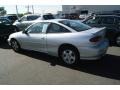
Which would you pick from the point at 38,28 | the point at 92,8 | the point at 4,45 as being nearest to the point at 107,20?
the point at 38,28

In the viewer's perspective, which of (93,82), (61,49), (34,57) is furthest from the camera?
(34,57)

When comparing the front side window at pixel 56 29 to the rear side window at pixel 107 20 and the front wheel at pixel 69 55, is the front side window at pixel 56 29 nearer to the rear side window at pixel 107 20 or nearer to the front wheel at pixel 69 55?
the front wheel at pixel 69 55

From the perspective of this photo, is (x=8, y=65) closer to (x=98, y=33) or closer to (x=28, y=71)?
(x=28, y=71)

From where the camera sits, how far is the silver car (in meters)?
6.04

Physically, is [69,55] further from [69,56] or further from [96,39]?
[96,39]

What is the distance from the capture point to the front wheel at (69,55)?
20.6ft

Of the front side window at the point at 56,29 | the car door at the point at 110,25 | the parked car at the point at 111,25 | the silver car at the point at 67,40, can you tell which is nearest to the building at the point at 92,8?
the parked car at the point at 111,25

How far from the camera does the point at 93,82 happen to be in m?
5.02

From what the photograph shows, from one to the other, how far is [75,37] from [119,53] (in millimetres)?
2510

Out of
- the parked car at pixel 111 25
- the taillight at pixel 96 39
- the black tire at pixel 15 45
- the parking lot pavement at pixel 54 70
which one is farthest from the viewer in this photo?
the parked car at pixel 111 25

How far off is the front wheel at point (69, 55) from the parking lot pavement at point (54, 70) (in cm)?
19

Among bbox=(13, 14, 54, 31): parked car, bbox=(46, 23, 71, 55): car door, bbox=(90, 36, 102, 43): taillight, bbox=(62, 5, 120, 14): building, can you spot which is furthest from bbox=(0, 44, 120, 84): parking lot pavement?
bbox=(62, 5, 120, 14): building

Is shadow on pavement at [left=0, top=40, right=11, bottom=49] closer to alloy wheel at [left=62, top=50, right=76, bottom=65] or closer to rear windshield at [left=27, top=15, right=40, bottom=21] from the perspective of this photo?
alloy wheel at [left=62, top=50, right=76, bottom=65]

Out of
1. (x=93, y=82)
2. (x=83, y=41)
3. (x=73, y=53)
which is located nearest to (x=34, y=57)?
(x=73, y=53)
